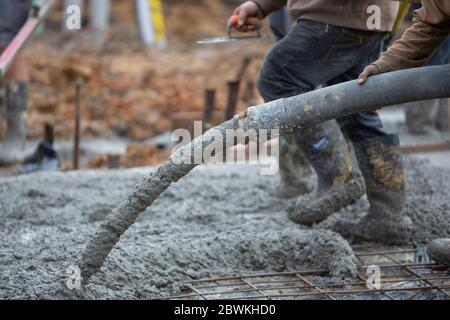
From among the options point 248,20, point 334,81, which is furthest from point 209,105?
point 334,81

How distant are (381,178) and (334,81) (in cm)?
46

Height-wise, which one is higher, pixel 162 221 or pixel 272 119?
pixel 272 119

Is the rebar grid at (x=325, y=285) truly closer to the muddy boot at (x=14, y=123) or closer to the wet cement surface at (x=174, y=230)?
the wet cement surface at (x=174, y=230)

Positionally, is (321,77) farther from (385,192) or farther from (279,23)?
(279,23)

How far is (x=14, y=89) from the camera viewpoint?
6.26 metres

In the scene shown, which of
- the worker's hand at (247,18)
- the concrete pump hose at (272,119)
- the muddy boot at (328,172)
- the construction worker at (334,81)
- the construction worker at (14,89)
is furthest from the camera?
the construction worker at (14,89)

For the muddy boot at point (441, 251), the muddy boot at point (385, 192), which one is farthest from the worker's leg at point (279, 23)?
the muddy boot at point (441, 251)

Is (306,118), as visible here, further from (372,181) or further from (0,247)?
(0,247)

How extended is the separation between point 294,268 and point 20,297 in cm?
110

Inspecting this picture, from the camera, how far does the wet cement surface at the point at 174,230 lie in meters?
3.14

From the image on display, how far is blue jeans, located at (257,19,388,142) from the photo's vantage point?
360cm

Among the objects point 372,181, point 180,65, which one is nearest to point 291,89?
point 372,181

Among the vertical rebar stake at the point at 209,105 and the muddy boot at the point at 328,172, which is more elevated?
the vertical rebar stake at the point at 209,105

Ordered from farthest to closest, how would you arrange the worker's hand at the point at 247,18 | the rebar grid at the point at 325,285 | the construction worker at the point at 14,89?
the construction worker at the point at 14,89
the worker's hand at the point at 247,18
the rebar grid at the point at 325,285
